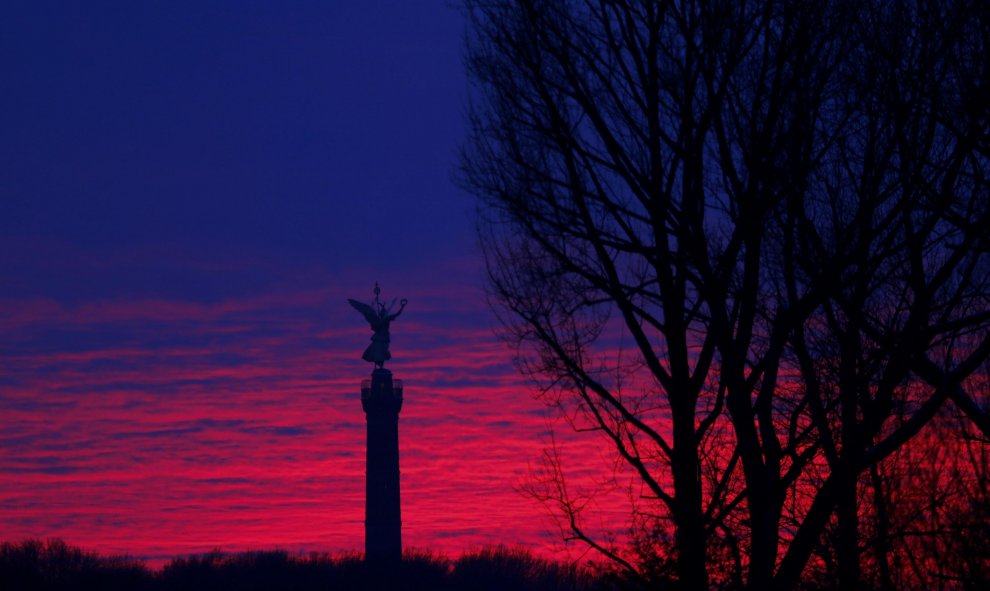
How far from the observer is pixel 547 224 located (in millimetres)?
14125

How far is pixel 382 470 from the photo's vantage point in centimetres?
6644

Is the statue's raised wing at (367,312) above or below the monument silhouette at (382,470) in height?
above

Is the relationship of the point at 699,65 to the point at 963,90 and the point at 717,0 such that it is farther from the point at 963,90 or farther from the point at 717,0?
the point at 963,90

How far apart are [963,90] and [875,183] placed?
126cm

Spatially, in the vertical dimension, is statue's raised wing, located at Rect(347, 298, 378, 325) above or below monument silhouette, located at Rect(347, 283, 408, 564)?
above

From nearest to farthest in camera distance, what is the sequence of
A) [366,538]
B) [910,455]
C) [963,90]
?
[963,90] < [910,455] < [366,538]

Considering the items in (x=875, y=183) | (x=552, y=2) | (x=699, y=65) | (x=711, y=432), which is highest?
(x=552, y=2)

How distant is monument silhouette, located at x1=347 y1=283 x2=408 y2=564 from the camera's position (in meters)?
66.1

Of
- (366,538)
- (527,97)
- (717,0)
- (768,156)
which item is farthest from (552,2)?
(366,538)

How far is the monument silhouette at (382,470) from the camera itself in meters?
66.1

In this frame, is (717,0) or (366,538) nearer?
(717,0)

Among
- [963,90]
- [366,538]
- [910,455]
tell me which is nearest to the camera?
[963,90]

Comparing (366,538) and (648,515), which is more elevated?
(366,538)

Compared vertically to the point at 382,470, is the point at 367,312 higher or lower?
higher
